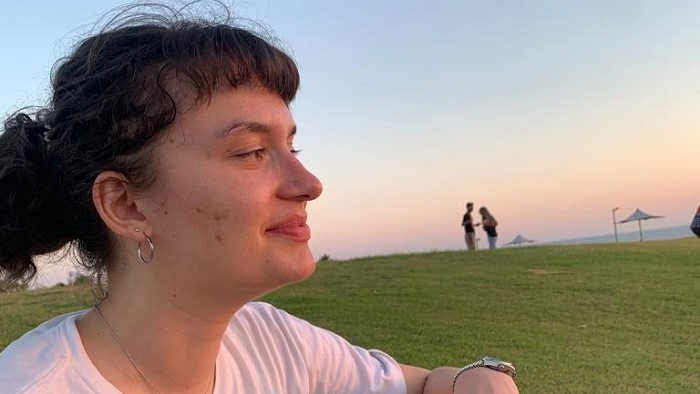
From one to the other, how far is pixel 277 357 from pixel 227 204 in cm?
54

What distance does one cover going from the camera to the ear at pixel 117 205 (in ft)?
4.93

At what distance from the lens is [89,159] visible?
1522 millimetres

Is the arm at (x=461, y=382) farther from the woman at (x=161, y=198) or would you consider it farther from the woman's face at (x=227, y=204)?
the woman's face at (x=227, y=204)

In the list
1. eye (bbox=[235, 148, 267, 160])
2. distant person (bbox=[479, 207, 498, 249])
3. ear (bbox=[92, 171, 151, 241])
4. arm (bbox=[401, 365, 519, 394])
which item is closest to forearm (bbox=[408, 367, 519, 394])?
arm (bbox=[401, 365, 519, 394])

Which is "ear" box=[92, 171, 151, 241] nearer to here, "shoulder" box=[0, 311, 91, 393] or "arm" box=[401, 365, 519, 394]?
"shoulder" box=[0, 311, 91, 393]

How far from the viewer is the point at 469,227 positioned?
16.2 m

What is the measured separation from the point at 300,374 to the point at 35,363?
67cm

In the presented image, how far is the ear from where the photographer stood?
150 centimetres

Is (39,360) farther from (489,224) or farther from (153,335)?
(489,224)

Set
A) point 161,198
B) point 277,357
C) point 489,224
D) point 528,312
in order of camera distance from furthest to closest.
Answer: point 489,224, point 528,312, point 277,357, point 161,198

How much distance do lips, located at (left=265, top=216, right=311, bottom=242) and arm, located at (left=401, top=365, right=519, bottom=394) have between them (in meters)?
0.57

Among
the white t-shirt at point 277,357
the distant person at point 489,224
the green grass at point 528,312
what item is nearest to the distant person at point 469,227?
the distant person at point 489,224

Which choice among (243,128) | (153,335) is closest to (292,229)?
(243,128)

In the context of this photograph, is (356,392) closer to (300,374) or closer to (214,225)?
(300,374)
